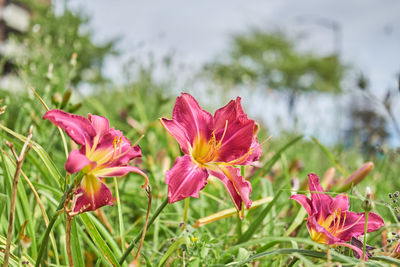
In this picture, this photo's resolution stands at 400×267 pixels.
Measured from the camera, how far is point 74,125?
0.56 m

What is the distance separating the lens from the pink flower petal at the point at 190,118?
0.67m

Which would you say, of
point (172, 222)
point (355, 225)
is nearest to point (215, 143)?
point (355, 225)

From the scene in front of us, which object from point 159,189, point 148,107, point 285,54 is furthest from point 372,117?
point 159,189

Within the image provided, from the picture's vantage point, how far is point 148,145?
81.3 inches

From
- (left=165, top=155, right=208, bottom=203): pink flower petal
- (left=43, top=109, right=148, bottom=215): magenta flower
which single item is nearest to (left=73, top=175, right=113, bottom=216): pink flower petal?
(left=43, top=109, right=148, bottom=215): magenta flower

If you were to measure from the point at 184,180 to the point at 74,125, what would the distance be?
19 centimetres

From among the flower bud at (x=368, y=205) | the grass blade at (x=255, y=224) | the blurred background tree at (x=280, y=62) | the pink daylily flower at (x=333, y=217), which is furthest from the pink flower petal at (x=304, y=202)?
the blurred background tree at (x=280, y=62)

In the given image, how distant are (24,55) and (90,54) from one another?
15.4 m

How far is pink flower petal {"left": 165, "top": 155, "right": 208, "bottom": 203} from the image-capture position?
555 millimetres

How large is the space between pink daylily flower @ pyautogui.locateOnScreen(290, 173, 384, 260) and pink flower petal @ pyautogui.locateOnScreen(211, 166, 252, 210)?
9 centimetres

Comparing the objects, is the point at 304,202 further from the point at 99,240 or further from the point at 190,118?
the point at 99,240

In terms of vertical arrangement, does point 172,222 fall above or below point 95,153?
below

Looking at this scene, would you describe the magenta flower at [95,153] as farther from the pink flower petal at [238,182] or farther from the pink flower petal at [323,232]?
the pink flower petal at [323,232]

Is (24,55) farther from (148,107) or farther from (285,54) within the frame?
(285,54)
